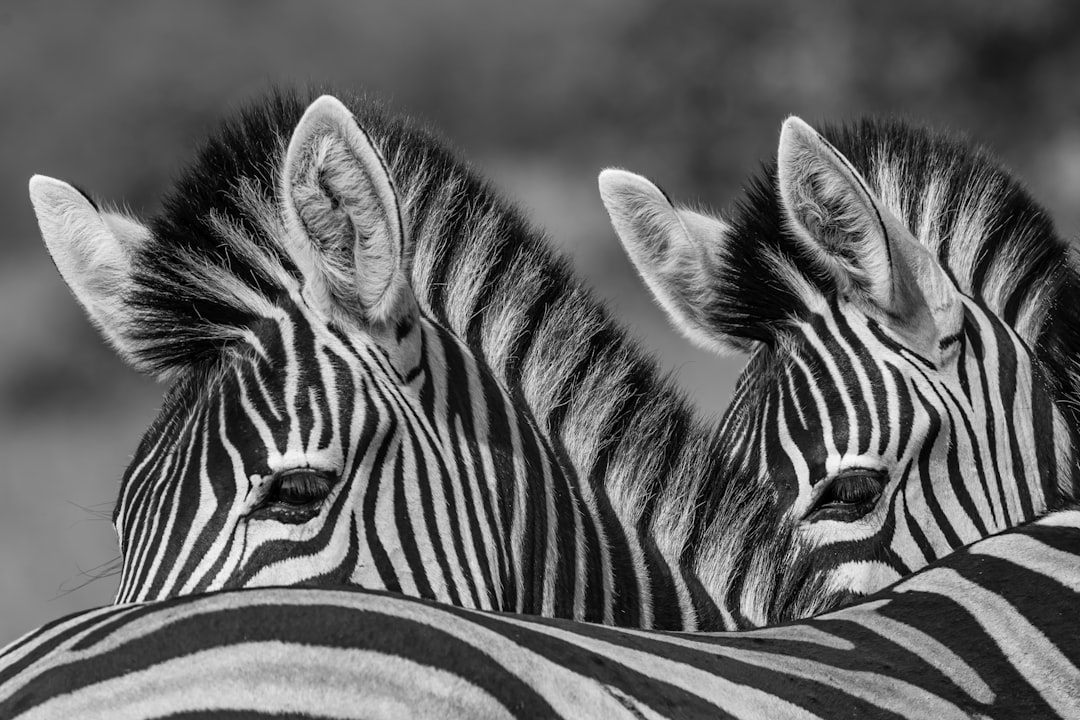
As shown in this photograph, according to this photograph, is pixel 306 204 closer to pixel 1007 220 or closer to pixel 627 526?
pixel 627 526

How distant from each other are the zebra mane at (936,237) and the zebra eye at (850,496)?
0.81m

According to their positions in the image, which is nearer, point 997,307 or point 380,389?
point 380,389

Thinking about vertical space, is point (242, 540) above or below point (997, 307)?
below

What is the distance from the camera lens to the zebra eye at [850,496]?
4.55 m

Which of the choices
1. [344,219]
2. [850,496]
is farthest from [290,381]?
[850,496]

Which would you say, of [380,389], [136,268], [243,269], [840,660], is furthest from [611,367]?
[840,660]

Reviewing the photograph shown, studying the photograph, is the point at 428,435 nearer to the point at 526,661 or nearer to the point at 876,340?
the point at 526,661

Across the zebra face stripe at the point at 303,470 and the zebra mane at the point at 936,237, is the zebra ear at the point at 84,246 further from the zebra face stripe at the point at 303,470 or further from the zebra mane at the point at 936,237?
the zebra mane at the point at 936,237

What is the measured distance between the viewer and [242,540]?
3389 millimetres

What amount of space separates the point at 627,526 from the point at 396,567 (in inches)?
38.3

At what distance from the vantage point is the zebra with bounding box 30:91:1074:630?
3.48m

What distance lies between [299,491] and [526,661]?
4.96 ft

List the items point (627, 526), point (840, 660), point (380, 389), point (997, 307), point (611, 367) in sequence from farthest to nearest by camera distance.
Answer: point (997, 307) < point (611, 367) < point (627, 526) < point (380, 389) < point (840, 660)

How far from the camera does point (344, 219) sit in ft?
12.8
